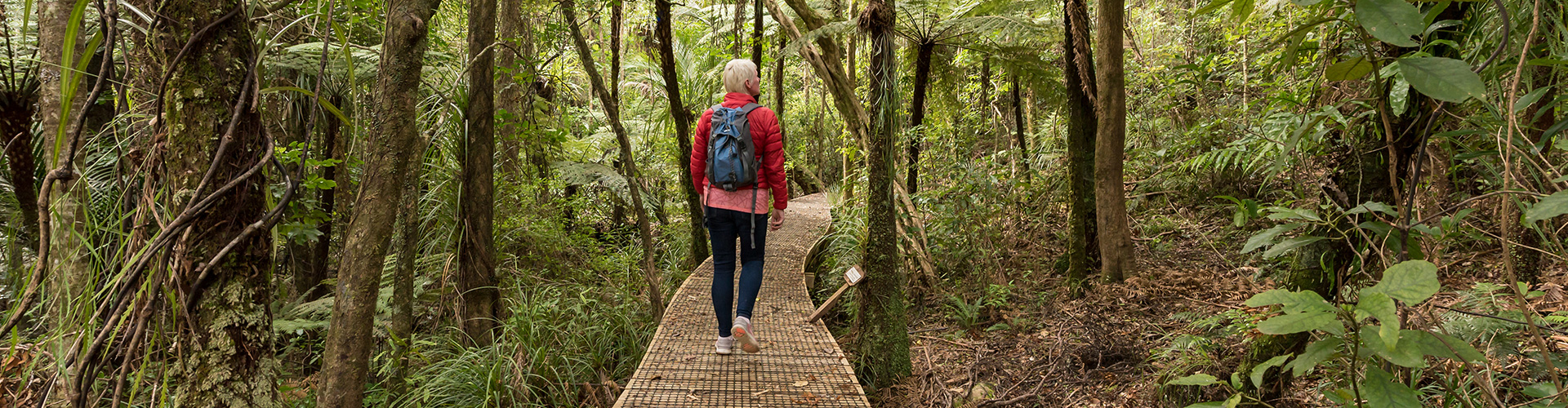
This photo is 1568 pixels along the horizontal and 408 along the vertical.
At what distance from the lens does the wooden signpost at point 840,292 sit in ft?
12.4

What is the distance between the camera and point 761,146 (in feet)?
11.4

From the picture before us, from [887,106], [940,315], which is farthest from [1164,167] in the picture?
[887,106]

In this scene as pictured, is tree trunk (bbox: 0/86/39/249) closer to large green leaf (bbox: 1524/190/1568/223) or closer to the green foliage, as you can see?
the green foliage

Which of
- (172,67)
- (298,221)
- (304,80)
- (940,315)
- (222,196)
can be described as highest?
(304,80)

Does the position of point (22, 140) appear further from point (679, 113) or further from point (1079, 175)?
point (1079, 175)

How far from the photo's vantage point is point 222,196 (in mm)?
1407

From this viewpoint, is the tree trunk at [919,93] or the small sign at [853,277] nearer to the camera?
the small sign at [853,277]

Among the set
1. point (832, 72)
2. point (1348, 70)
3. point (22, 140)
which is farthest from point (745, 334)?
point (22, 140)

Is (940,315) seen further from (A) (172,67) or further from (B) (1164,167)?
(A) (172,67)

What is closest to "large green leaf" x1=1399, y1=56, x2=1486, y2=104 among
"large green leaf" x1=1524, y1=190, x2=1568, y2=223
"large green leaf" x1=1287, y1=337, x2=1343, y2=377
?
"large green leaf" x1=1524, y1=190, x2=1568, y2=223

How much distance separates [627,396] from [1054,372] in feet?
7.63

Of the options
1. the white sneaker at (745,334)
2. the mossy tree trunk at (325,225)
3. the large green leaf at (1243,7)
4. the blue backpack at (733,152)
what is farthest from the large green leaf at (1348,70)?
the mossy tree trunk at (325,225)

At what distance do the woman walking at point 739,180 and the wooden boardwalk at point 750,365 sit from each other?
8.6 inches

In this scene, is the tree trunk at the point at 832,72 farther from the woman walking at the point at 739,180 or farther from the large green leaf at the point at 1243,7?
the large green leaf at the point at 1243,7
